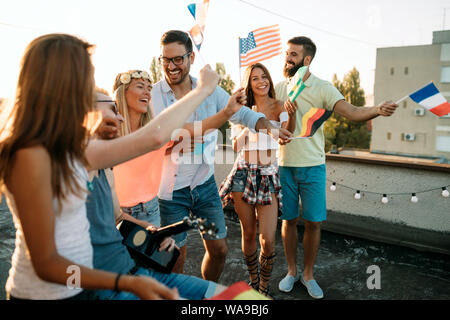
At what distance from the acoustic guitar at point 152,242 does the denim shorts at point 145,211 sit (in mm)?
530

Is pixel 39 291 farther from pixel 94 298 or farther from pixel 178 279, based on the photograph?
pixel 178 279

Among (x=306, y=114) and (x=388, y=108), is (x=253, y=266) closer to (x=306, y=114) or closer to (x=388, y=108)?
(x=306, y=114)

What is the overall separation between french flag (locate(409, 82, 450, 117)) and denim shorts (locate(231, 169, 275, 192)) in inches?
54.4

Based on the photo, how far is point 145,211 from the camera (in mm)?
2410

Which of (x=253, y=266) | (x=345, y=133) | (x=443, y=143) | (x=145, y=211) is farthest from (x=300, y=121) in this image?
(x=345, y=133)

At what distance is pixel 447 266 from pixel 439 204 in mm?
876

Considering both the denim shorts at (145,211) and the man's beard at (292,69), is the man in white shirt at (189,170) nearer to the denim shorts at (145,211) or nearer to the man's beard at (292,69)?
the denim shorts at (145,211)

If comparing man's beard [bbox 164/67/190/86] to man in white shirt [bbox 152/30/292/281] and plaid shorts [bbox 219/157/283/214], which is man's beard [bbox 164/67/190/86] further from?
plaid shorts [bbox 219/157/283/214]

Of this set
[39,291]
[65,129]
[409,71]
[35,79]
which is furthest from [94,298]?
[409,71]

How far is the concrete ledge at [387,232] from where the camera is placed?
15.0 ft

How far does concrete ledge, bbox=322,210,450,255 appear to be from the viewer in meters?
4.59

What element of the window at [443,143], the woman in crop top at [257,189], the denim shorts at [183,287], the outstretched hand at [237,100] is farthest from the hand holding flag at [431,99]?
the window at [443,143]

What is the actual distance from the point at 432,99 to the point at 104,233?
2.26 m

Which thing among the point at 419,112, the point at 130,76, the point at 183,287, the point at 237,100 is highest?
the point at 419,112
